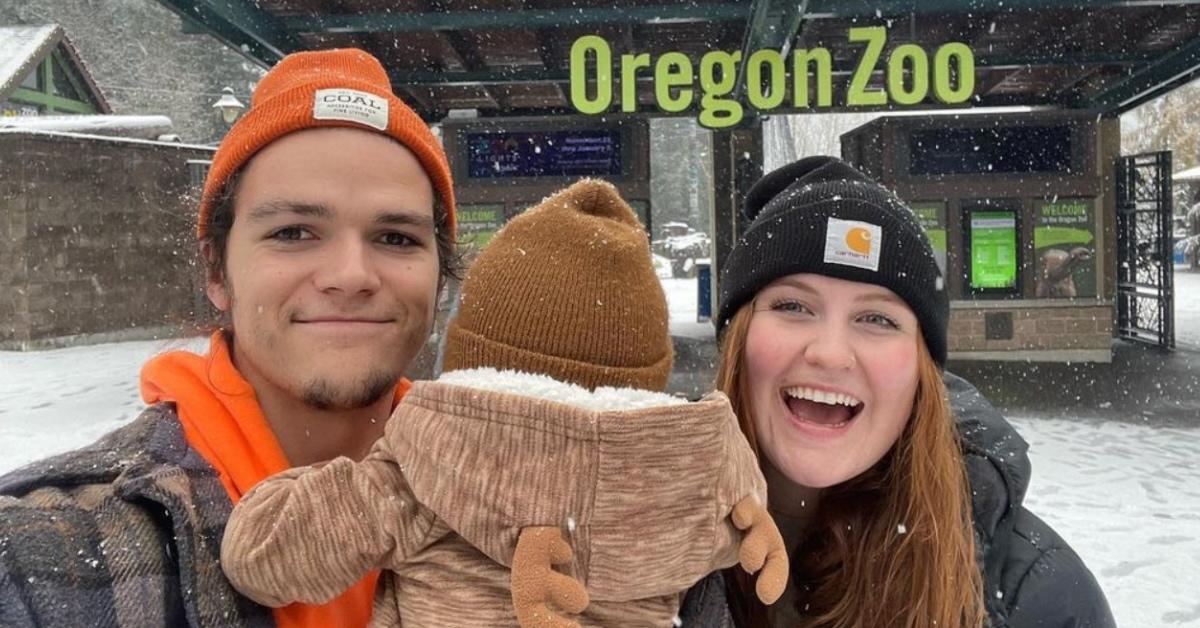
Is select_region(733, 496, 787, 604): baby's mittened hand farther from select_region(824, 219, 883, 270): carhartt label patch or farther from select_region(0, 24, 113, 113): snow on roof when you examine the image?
select_region(0, 24, 113, 113): snow on roof

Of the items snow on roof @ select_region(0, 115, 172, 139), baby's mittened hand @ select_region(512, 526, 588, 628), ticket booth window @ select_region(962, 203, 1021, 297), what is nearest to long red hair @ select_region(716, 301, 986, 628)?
baby's mittened hand @ select_region(512, 526, 588, 628)

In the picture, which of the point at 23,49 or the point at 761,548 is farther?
the point at 23,49

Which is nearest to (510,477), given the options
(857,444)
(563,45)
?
(857,444)

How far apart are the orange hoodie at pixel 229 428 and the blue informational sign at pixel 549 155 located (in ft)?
27.9

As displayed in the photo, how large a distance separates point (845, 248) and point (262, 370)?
1.22 metres

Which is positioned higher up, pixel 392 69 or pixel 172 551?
pixel 392 69

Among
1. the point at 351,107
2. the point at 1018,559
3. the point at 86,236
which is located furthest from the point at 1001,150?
the point at 86,236

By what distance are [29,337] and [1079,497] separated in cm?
1255

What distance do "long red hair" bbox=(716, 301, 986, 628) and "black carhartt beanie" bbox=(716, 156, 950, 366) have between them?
0.09m

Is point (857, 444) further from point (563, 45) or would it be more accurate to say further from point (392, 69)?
point (392, 69)

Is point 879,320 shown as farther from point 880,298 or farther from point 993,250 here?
→ point 993,250

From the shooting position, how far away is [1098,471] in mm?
6145

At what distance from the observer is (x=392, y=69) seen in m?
9.26

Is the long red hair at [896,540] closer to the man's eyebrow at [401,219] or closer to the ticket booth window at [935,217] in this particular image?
the man's eyebrow at [401,219]
